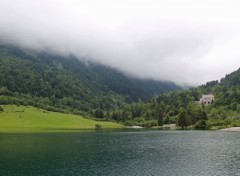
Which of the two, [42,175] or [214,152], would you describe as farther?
[214,152]

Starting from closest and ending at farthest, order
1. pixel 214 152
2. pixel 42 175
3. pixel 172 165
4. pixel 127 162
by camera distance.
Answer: pixel 42 175
pixel 172 165
pixel 127 162
pixel 214 152

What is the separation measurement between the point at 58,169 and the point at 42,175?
8.00 meters

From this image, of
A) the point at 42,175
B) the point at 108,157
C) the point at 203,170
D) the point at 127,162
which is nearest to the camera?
the point at 42,175

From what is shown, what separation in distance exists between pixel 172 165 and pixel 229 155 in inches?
1078

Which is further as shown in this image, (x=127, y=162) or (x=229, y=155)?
(x=229, y=155)

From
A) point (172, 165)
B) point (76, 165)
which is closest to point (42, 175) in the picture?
point (76, 165)

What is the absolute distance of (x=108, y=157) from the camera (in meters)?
111

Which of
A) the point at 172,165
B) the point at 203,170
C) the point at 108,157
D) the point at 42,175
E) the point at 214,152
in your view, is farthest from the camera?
the point at 214,152

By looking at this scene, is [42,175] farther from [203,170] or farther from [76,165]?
[203,170]

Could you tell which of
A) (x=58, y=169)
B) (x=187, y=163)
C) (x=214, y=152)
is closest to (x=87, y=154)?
(x=58, y=169)

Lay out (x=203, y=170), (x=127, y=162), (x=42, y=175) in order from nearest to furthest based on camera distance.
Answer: (x=42, y=175) → (x=203, y=170) → (x=127, y=162)

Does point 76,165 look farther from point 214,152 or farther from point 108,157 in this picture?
point 214,152

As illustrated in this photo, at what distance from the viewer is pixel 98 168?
91562 mm

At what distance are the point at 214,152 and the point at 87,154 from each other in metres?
44.0
